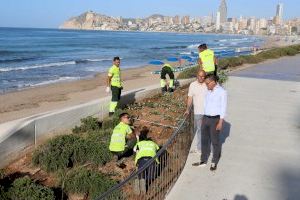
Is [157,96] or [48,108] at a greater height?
[157,96]

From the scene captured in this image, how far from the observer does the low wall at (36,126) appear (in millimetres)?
8312

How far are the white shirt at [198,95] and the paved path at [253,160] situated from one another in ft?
2.71

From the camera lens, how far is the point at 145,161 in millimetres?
7137

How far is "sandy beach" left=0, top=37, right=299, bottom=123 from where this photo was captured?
57.1 feet

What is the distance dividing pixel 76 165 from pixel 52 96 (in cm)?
1298

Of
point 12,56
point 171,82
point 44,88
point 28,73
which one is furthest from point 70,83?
point 12,56

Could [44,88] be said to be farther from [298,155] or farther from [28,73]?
[298,155]

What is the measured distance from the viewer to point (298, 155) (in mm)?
7988

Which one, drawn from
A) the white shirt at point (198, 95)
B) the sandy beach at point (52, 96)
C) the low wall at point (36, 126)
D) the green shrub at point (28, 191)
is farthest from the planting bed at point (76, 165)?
the sandy beach at point (52, 96)

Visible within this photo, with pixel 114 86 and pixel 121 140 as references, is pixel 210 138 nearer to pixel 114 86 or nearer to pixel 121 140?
pixel 121 140

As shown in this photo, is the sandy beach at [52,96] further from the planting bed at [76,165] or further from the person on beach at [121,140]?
the person on beach at [121,140]

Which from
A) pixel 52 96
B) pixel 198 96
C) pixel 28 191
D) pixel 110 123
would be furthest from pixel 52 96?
pixel 28 191

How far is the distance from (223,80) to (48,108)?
694cm

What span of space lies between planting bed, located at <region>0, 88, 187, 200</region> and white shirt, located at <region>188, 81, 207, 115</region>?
159cm
